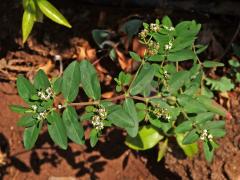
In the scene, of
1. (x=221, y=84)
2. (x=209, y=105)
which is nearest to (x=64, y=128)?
(x=209, y=105)

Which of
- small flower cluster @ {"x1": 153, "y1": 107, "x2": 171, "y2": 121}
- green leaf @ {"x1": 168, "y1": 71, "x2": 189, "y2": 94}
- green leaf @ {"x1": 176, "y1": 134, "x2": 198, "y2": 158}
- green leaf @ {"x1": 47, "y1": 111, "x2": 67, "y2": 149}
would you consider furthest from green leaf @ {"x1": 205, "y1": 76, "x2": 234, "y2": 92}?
green leaf @ {"x1": 47, "y1": 111, "x2": 67, "y2": 149}

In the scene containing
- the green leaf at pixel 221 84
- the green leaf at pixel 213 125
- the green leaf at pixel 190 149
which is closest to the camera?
the green leaf at pixel 213 125

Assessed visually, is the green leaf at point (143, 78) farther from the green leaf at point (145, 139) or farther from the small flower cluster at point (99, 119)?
the green leaf at point (145, 139)

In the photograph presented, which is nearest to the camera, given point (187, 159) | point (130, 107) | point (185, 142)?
point (130, 107)

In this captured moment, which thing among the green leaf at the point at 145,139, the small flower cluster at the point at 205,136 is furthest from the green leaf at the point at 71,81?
the green leaf at the point at 145,139

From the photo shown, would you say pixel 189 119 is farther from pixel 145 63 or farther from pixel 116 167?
pixel 116 167

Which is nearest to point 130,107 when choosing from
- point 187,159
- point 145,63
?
point 145,63

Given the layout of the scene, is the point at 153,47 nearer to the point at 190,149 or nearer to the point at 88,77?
the point at 88,77
